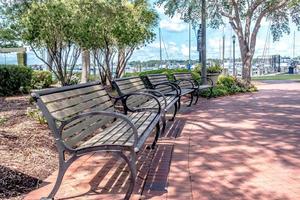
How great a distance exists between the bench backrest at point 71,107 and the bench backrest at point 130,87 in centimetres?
84

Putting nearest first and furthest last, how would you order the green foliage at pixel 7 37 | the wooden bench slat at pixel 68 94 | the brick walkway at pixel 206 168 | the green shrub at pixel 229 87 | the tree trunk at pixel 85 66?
the wooden bench slat at pixel 68 94, the brick walkway at pixel 206 168, the green shrub at pixel 229 87, the tree trunk at pixel 85 66, the green foliage at pixel 7 37

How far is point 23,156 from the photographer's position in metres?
4.53

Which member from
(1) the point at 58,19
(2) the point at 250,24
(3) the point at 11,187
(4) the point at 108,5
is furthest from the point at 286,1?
(3) the point at 11,187

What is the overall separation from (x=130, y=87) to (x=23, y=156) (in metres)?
2.43

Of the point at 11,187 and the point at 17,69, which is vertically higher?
the point at 17,69

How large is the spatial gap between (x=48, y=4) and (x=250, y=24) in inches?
379

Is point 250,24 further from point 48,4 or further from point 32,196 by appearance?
point 32,196

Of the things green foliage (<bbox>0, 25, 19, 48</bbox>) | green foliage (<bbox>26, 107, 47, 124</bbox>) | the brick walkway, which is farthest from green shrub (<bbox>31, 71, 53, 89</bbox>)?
green foliage (<bbox>0, 25, 19, 48</bbox>)

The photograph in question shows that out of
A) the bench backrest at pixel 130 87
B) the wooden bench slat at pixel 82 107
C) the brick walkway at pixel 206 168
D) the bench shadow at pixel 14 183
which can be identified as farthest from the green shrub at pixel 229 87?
the bench shadow at pixel 14 183

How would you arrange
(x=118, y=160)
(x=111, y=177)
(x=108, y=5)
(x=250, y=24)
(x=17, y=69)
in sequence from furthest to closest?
(x=250, y=24) < (x=17, y=69) < (x=108, y=5) < (x=118, y=160) < (x=111, y=177)

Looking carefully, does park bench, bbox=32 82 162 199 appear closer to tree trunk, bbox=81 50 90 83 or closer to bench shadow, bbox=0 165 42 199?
bench shadow, bbox=0 165 42 199

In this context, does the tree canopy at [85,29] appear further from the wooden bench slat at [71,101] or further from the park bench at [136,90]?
the wooden bench slat at [71,101]

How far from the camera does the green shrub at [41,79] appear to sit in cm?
1403

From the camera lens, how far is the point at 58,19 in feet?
31.2
